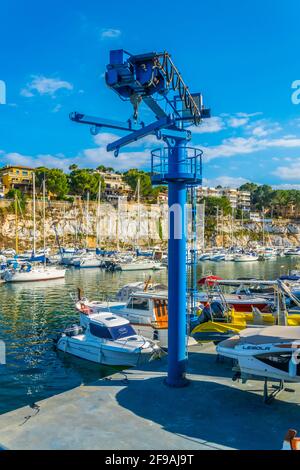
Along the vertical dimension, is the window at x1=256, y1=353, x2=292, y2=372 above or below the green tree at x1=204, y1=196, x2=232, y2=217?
below

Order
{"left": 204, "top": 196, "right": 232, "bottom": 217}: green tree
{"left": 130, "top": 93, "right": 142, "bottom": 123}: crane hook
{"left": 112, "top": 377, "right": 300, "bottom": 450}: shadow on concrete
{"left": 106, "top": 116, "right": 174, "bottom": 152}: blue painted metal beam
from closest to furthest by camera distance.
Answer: {"left": 112, "top": 377, "right": 300, "bottom": 450}: shadow on concrete, {"left": 106, "top": 116, "right": 174, "bottom": 152}: blue painted metal beam, {"left": 130, "top": 93, "right": 142, "bottom": 123}: crane hook, {"left": 204, "top": 196, "right": 232, "bottom": 217}: green tree

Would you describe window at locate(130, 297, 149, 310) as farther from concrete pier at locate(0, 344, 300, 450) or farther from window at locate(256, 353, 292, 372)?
window at locate(256, 353, 292, 372)

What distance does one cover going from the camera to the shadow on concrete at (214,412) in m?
7.45

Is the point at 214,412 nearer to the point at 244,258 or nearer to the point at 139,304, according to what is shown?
the point at 139,304

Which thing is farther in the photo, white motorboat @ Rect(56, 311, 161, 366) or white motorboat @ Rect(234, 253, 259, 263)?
white motorboat @ Rect(234, 253, 259, 263)

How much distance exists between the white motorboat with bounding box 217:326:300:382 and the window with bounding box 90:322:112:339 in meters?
8.37

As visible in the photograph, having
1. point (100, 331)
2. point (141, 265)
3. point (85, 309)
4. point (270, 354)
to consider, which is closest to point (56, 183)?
point (141, 265)

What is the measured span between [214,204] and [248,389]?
12731cm

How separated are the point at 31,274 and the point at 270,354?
42252 mm

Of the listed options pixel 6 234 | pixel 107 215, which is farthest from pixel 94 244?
pixel 6 234

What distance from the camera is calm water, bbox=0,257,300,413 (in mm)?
15164
